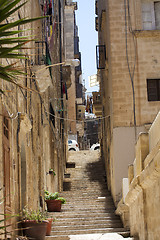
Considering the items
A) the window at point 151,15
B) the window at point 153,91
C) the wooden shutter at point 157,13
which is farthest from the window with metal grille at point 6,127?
the wooden shutter at point 157,13

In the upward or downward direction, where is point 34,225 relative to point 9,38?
downward

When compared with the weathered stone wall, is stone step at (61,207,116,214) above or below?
below

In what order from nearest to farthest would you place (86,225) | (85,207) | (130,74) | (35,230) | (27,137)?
(35,230) → (27,137) → (86,225) → (85,207) → (130,74)

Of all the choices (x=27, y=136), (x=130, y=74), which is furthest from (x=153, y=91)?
(x=27, y=136)

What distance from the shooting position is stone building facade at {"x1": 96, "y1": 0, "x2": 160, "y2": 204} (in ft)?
62.3

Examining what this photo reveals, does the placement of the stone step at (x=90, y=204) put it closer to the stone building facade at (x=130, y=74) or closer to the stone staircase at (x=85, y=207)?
the stone staircase at (x=85, y=207)

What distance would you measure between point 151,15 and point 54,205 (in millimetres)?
8570

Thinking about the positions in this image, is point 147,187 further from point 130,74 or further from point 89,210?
point 130,74

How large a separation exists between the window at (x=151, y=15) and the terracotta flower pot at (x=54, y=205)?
25.6ft

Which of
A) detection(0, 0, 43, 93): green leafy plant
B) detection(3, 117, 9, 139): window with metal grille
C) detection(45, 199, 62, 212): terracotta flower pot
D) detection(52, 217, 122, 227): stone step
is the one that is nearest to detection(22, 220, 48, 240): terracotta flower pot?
detection(3, 117, 9, 139): window with metal grille

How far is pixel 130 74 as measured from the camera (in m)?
19.5

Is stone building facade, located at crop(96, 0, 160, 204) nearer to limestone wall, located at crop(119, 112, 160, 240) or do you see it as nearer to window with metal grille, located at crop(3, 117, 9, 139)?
limestone wall, located at crop(119, 112, 160, 240)

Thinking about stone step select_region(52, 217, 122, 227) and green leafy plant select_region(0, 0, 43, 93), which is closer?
green leafy plant select_region(0, 0, 43, 93)

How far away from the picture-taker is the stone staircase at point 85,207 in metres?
15.4
